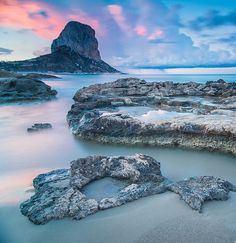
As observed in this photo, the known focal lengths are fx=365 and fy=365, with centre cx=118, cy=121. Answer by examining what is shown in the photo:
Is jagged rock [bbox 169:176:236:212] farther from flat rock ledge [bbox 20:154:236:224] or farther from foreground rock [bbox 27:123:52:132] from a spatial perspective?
foreground rock [bbox 27:123:52:132]

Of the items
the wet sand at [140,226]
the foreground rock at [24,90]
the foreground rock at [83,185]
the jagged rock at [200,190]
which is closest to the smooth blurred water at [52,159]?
the wet sand at [140,226]

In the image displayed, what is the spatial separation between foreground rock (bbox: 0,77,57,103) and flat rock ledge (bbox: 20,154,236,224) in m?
24.2

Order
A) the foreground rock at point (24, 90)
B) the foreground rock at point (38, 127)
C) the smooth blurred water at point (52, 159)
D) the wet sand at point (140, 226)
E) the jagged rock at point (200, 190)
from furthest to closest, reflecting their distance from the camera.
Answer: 1. the foreground rock at point (24, 90)
2. the foreground rock at point (38, 127)
3. the smooth blurred water at point (52, 159)
4. the jagged rock at point (200, 190)
5. the wet sand at point (140, 226)

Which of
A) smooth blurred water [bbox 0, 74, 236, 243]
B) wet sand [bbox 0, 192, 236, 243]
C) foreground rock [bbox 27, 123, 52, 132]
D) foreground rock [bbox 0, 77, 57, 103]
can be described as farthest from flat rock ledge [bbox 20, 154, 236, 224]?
foreground rock [bbox 0, 77, 57, 103]

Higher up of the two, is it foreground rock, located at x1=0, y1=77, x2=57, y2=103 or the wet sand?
the wet sand

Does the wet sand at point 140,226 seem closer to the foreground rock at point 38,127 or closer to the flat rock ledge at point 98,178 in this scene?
the flat rock ledge at point 98,178

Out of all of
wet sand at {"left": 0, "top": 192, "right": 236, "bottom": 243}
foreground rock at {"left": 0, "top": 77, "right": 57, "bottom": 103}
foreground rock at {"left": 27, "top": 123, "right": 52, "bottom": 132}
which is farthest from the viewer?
foreground rock at {"left": 0, "top": 77, "right": 57, "bottom": 103}

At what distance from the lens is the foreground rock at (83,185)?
260 inches

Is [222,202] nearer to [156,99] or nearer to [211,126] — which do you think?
[211,126]

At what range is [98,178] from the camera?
7809 millimetres

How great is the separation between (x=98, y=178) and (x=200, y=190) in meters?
2.15

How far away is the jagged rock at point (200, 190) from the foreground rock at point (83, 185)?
0.42 meters

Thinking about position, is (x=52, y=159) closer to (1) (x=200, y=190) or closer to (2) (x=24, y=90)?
(1) (x=200, y=190)

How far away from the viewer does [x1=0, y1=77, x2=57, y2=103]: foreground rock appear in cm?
3177
